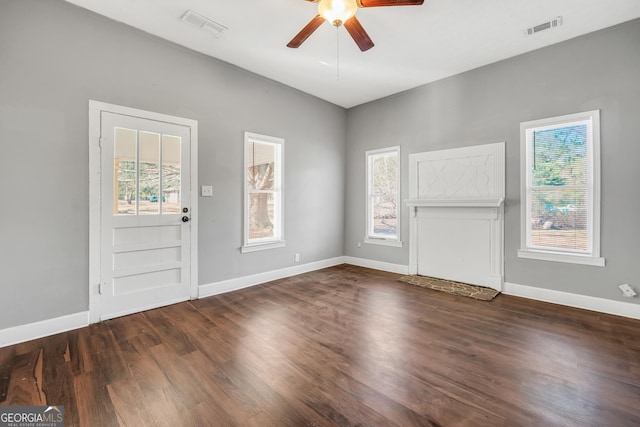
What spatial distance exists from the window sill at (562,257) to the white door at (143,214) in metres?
4.38

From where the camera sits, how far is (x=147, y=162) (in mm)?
3133

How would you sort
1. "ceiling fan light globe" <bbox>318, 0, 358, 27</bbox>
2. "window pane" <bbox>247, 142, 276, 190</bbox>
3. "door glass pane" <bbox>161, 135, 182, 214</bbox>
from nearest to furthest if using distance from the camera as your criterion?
1. "ceiling fan light globe" <bbox>318, 0, 358, 27</bbox>
2. "door glass pane" <bbox>161, 135, 182, 214</bbox>
3. "window pane" <bbox>247, 142, 276, 190</bbox>

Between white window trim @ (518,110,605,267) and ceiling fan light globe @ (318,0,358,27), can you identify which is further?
white window trim @ (518,110,605,267)

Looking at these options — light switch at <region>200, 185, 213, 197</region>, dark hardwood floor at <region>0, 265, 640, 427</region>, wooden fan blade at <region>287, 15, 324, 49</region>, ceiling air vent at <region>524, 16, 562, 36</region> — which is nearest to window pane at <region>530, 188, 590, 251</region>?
dark hardwood floor at <region>0, 265, 640, 427</region>

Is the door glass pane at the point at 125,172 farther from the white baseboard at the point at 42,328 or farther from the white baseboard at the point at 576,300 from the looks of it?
the white baseboard at the point at 576,300

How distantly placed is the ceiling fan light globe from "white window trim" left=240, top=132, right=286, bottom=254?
221 cm

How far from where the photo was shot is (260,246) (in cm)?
422

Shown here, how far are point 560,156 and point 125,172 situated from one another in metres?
5.14

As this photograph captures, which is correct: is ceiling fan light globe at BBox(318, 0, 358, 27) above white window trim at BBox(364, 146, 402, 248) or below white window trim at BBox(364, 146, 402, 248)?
above

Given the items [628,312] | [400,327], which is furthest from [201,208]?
[628,312]

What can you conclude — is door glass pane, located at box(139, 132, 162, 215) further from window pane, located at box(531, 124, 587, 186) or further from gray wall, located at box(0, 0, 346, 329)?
window pane, located at box(531, 124, 587, 186)

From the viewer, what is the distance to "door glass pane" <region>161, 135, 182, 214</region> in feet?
10.7

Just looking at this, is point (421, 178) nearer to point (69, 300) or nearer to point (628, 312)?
point (628, 312)

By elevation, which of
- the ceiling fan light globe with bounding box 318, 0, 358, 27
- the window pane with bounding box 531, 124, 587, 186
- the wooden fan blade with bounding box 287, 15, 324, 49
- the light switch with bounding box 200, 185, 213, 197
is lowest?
the light switch with bounding box 200, 185, 213, 197
